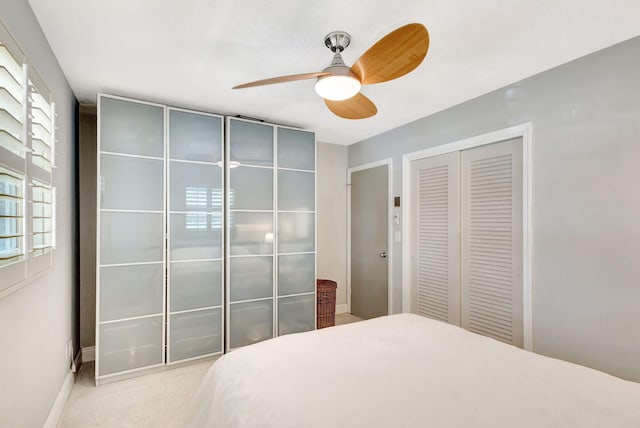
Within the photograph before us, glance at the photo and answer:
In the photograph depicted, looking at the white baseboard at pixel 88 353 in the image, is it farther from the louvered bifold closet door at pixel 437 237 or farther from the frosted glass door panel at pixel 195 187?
the louvered bifold closet door at pixel 437 237

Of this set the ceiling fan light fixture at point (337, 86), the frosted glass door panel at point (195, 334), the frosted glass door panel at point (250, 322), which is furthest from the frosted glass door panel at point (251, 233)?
the ceiling fan light fixture at point (337, 86)

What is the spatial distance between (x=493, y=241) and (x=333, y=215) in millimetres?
2216

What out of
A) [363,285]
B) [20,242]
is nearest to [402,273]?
[363,285]

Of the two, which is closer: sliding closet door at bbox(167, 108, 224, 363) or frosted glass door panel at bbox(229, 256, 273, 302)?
sliding closet door at bbox(167, 108, 224, 363)

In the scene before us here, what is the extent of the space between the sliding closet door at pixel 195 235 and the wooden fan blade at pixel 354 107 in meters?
1.44

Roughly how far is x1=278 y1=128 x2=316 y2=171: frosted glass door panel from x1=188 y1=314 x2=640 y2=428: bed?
2.16m

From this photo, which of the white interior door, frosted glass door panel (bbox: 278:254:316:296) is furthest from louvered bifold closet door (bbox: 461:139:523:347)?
frosted glass door panel (bbox: 278:254:316:296)

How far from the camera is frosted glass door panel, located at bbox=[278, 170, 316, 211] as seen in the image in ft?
11.6

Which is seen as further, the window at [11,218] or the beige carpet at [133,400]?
the beige carpet at [133,400]

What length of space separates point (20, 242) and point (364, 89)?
2403 millimetres

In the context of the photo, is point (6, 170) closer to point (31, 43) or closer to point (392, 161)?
point (31, 43)

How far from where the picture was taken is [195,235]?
3047 mm

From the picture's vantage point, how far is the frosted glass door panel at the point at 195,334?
294 centimetres

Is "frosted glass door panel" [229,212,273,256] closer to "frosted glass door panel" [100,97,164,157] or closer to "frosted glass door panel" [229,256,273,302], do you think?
"frosted glass door panel" [229,256,273,302]
